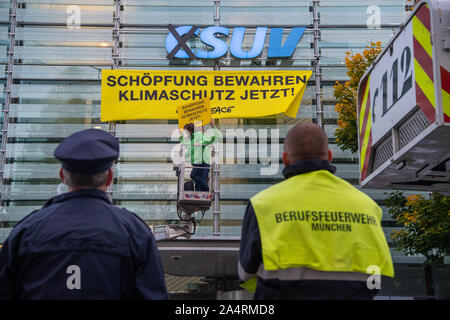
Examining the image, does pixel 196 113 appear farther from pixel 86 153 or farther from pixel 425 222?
pixel 86 153

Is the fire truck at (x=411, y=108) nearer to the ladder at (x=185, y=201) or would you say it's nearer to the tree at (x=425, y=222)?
the ladder at (x=185, y=201)

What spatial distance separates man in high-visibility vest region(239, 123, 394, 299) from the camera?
2760 millimetres

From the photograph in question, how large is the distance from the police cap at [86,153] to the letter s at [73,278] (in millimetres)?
520

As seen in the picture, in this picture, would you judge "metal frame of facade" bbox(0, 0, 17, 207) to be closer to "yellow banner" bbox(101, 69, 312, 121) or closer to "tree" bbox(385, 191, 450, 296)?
"yellow banner" bbox(101, 69, 312, 121)

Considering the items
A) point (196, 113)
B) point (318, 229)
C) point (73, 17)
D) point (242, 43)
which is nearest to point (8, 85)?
point (73, 17)

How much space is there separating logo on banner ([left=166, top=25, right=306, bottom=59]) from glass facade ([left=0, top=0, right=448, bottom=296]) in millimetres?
192

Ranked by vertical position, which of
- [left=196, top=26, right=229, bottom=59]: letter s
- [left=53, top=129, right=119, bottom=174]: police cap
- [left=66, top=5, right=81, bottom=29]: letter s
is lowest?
[left=53, top=129, right=119, bottom=174]: police cap

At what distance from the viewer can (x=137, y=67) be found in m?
14.5

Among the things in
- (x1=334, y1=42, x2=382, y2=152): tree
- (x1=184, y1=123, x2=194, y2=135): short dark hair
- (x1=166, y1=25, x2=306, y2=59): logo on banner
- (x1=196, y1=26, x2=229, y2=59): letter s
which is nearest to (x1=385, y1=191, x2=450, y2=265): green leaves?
(x1=334, y1=42, x2=382, y2=152): tree

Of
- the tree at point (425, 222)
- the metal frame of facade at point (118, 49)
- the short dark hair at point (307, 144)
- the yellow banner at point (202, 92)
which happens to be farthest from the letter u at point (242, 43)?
the short dark hair at point (307, 144)

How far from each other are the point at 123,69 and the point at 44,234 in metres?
11.8

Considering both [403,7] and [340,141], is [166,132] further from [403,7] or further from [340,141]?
[403,7]

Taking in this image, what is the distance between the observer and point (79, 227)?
2.82 metres

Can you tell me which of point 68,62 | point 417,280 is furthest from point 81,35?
point 417,280
